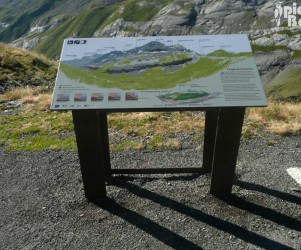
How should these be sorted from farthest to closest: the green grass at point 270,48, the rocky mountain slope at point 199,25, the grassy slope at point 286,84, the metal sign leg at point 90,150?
the green grass at point 270,48
the rocky mountain slope at point 199,25
the grassy slope at point 286,84
the metal sign leg at point 90,150

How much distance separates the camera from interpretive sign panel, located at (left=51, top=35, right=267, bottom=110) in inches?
245

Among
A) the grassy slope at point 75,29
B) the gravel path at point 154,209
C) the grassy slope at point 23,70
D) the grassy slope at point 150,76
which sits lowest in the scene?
the grassy slope at point 75,29

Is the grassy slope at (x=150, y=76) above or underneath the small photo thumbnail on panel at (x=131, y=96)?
above

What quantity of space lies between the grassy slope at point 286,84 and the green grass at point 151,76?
247 ft

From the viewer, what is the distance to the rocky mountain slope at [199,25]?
106 metres

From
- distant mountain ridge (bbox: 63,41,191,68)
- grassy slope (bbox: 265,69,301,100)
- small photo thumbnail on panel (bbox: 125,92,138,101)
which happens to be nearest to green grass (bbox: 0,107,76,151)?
distant mountain ridge (bbox: 63,41,191,68)

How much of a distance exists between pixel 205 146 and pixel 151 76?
2513 mm

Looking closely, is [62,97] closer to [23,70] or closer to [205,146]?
[205,146]

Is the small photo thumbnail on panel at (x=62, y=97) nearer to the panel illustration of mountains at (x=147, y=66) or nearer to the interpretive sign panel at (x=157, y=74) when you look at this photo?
the interpretive sign panel at (x=157, y=74)

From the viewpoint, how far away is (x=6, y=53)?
23.2 m

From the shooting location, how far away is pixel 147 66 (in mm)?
6902

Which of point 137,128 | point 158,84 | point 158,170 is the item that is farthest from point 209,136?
point 137,128

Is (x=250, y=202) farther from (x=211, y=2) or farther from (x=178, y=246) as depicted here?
(x=211, y=2)

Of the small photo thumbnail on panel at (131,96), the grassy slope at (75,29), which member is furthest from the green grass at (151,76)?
the grassy slope at (75,29)
